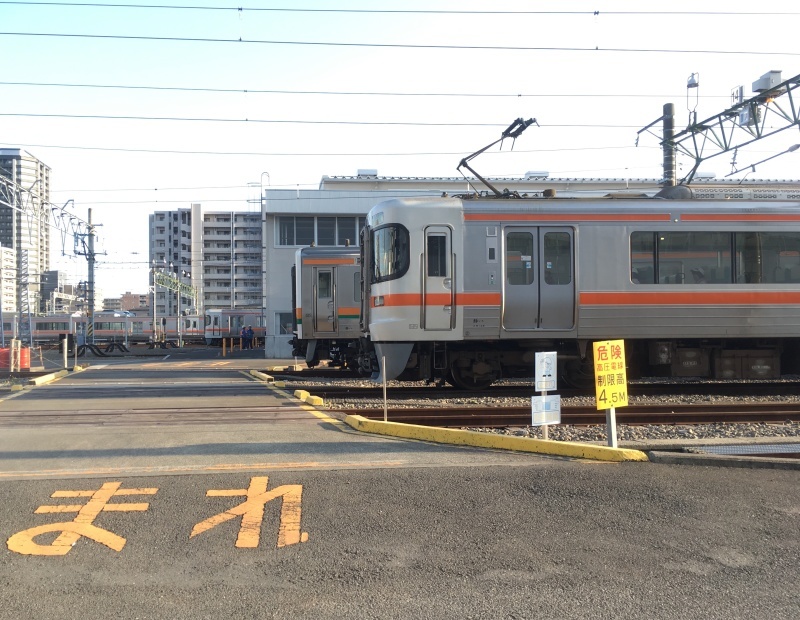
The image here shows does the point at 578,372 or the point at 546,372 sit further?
the point at 578,372

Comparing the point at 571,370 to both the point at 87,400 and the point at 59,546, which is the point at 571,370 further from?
the point at 59,546

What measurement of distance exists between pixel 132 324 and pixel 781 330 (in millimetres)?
54213

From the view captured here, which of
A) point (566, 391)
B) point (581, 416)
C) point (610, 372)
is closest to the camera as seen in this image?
point (610, 372)

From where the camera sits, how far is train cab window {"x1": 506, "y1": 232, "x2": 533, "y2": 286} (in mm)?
11812

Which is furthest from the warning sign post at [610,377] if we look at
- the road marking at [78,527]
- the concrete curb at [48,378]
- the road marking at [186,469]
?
the concrete curb at [48,378]

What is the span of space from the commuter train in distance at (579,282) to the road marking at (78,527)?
6.66 metres

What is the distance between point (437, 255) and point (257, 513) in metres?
7.22

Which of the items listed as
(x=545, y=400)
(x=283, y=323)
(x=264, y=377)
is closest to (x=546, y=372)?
(x=545, y=400)

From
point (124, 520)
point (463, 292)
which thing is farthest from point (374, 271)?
point (124, 520)

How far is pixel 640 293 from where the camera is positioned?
12008 mm

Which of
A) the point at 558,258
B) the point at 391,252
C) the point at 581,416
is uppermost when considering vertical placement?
the point at 391,252

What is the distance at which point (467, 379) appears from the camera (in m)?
12.8

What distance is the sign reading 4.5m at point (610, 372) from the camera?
714cm

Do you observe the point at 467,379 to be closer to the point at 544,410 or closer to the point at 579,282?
the point at 579,282
